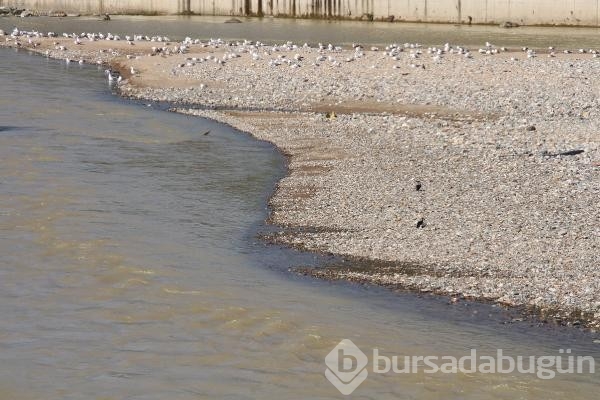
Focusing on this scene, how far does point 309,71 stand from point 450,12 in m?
23.9

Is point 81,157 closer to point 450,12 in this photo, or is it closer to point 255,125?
→ point 255,125

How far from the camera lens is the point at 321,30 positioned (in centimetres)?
4403

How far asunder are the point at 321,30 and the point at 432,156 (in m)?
29.4

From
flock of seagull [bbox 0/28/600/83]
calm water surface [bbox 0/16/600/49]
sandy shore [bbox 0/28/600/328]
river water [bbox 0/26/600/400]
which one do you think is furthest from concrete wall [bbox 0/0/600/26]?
river water [bbox 0/26/600/400]

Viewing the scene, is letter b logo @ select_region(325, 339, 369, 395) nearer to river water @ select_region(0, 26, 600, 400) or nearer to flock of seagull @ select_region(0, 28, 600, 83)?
river water @ select_region(0, 26, 600, 400)

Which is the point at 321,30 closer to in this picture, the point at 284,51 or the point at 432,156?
the point at 284,51

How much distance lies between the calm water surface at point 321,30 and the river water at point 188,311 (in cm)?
2314

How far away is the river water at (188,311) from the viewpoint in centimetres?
773

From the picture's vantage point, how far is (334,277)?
398 inches

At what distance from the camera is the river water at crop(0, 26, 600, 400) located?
7727 mm

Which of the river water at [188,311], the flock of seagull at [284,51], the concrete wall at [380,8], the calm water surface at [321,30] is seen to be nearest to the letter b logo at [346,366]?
the river water at [188,311]

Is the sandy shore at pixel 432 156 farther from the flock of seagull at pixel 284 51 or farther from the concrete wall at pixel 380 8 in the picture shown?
the concrete wall at pixel 380 8

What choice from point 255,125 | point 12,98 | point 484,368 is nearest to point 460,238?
point 484,368

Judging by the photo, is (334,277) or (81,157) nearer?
(334,277)
